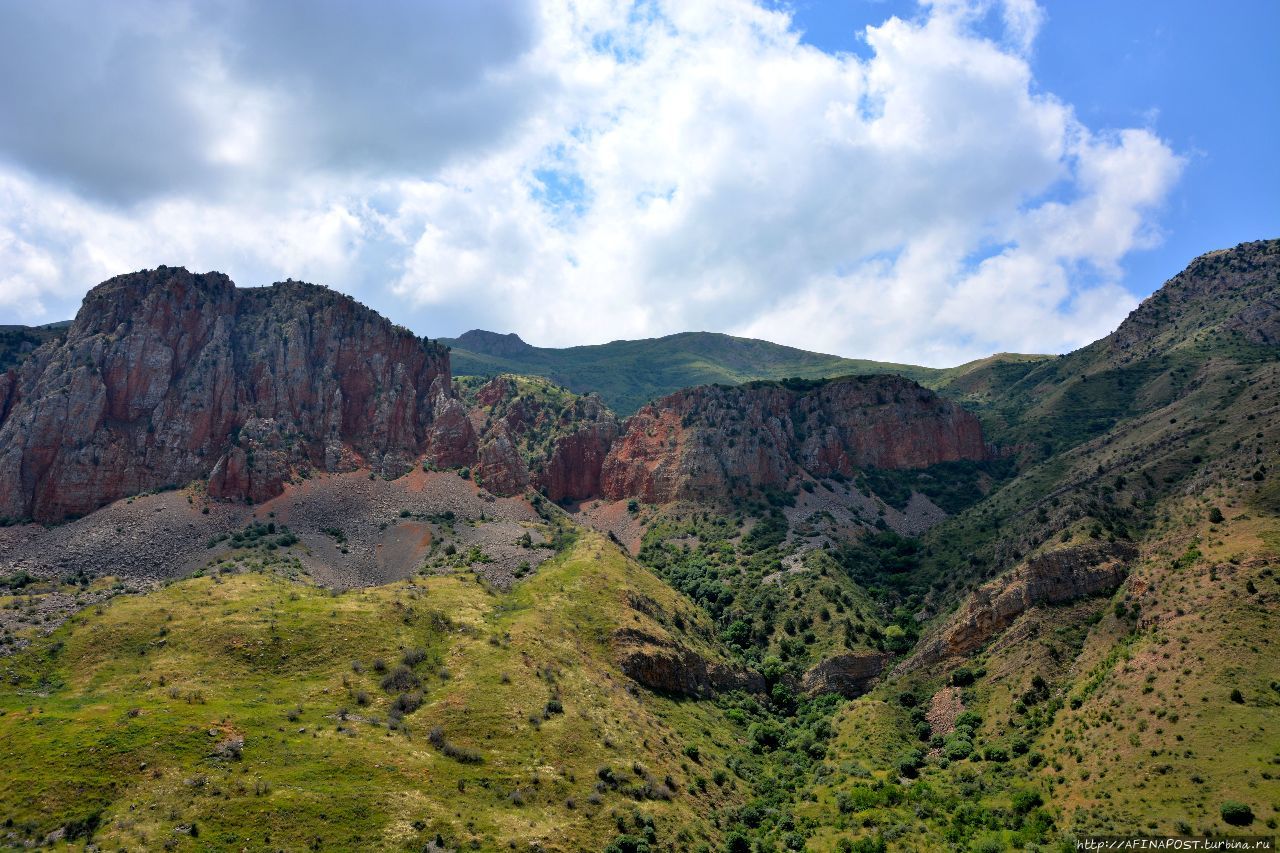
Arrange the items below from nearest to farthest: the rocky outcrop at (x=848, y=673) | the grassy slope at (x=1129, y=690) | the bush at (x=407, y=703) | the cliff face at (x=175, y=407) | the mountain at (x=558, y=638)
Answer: the mountain at (x=558, y=638) < the grassy slope at (x=1129, y=690) < the bush at (x=407, y=703) < the rocky outcrop at (x=848, y=673) < the cliff face at (x=175, y=407)

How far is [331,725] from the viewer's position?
284ft

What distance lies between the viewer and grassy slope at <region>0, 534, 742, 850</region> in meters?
70.8

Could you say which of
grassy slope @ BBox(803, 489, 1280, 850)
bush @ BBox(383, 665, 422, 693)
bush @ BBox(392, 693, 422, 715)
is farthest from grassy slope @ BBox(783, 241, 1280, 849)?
bush @ BBox(383, 665, 422, 693)

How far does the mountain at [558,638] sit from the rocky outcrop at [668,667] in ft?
2.58

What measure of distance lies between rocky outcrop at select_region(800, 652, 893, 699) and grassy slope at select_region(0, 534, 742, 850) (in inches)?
812

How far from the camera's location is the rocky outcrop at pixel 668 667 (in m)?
120

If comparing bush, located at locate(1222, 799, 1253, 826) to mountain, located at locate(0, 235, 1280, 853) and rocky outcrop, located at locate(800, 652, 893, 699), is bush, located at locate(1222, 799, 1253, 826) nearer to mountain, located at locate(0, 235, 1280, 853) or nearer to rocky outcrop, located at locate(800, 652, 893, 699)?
mountain, located at locate(0, 235, 1280, 853)

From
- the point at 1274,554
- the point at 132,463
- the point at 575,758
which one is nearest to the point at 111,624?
the point at 575,758

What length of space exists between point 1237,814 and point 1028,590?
50.9 m

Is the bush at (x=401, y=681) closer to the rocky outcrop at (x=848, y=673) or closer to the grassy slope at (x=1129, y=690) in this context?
the grassy slope at (x=1129, y=690)

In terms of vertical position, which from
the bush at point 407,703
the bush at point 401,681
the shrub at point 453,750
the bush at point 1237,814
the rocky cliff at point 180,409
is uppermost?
the rocky cliff at point 180,409

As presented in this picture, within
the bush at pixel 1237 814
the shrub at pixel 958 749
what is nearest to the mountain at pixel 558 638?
the bush at pixel 1237 814

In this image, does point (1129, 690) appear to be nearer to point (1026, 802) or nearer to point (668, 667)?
point (1026, 802)

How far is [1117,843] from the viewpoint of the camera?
71188mm
